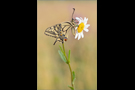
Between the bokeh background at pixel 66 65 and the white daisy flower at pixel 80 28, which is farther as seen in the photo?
the bokeh background at pixel 66 65

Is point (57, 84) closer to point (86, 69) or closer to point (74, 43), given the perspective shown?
point (86, 69)

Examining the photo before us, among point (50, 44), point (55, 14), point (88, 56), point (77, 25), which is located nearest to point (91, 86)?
point (88, 56)

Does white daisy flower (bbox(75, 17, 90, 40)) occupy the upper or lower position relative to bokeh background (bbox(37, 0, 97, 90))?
upper

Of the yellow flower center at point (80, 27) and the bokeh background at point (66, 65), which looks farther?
the bokeh background at point (66, 65)

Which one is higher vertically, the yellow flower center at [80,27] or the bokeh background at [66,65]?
the yellow flower center at [80,27]

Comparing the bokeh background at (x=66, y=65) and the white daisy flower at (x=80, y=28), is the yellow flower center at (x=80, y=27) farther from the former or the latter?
the bokeh background at (x=66, y=65)

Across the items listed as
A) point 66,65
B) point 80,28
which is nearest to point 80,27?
point 80,28

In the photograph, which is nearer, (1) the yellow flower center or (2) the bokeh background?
(1) the yellow flower center

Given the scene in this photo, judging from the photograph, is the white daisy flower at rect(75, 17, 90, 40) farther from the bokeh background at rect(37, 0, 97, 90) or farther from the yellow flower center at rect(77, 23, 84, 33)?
the bokeh background at rect(37, 0, 97, 90)

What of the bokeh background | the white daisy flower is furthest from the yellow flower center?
the bokeh background

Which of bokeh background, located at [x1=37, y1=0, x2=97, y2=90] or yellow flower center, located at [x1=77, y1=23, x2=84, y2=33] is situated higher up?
yellow flower center, located at [x1=77, y1=23, x2=84, y2=33]

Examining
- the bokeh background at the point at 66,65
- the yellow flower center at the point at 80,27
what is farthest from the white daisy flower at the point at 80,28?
the bokeh background at the point at 66,65
